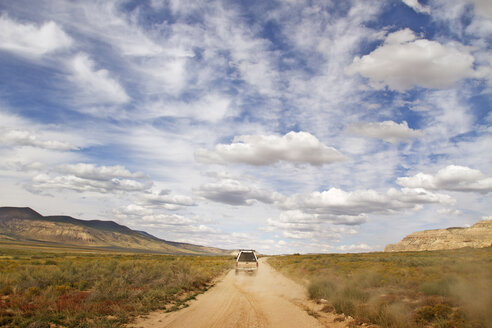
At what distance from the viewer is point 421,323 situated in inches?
343

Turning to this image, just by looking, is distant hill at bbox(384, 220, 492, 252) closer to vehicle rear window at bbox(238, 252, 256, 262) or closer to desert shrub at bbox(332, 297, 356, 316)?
vehicle rear window at bbox(238, 252, 256, 262)

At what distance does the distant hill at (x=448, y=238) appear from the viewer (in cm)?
10407

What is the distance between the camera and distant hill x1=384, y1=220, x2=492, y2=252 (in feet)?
341

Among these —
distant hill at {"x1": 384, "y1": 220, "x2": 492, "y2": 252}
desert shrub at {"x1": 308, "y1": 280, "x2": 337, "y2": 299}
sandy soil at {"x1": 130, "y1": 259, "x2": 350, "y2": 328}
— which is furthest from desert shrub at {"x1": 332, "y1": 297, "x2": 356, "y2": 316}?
distant hill at {"x1": 384, "y1": 220, "x2": 492, "y2": 252}

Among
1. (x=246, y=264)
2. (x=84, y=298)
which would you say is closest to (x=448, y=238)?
(x=246, y=264)

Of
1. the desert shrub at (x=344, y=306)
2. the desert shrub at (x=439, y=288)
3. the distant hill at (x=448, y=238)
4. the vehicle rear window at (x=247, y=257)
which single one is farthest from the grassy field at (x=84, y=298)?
the distant hill at (x=448, y=238)

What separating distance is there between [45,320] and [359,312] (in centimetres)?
945

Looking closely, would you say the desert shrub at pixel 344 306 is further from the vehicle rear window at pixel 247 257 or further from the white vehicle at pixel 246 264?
the vehicle rear window at pixel 247 257

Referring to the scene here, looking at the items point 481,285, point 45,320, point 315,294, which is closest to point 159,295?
point 45,320

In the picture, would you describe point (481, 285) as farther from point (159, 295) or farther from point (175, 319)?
point (159, 295)

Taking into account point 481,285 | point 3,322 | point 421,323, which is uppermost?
point 481,285

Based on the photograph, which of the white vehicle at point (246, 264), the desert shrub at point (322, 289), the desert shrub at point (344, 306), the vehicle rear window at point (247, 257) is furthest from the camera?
the vehicle rear window at point (247, 257)

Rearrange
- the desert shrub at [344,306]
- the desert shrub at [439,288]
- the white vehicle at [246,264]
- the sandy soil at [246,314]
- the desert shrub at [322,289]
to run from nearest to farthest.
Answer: the sandy soil at [246,314] → the desert shrub at [344,306] → the desert shrub at [439,288] → the desert shrub at [322,289] → the white vehicle at [246,264]

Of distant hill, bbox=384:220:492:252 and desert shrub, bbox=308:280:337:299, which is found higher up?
distant hill, bbox=384:220:492:252
